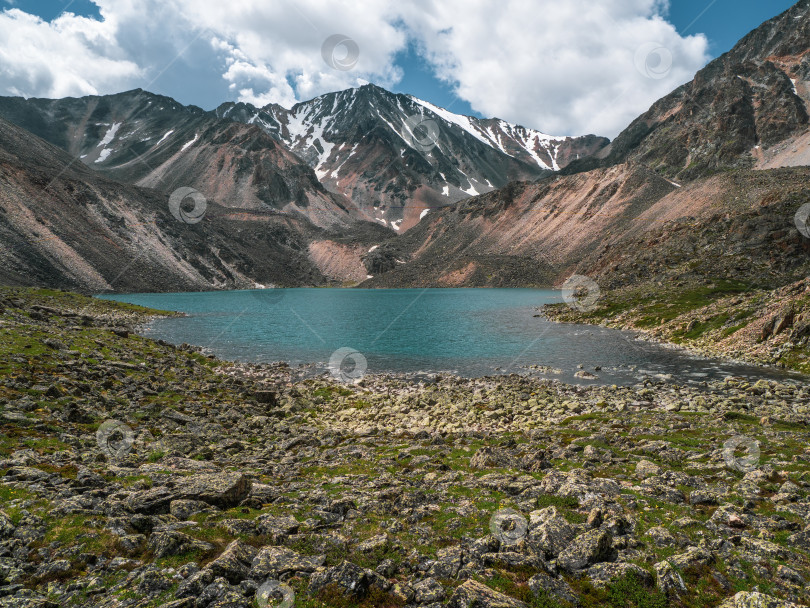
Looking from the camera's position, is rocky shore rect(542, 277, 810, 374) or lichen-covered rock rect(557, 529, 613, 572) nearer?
lichen-covered rock rect(557, 529, 613, 572)

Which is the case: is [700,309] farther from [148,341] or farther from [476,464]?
[148,341]

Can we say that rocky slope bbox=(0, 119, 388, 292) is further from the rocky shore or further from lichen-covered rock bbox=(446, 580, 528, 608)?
the rocky shore

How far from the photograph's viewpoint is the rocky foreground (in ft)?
A: 27.7

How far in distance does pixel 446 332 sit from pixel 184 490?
2296 inches

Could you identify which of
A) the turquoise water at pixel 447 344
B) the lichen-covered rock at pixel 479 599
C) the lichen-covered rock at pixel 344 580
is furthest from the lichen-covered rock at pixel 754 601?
the turquoise water at pixel 447 344

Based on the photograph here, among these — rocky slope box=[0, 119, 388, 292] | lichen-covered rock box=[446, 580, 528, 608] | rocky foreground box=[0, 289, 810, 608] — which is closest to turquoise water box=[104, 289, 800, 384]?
rocky foreground box=[0, 289, 810, 608]

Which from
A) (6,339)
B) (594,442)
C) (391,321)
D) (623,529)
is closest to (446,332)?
(391,321)

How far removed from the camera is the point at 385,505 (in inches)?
508

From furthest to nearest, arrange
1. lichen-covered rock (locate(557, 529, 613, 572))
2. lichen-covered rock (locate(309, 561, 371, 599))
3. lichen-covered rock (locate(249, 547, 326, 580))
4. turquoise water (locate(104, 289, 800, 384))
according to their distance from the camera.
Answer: turquoise water (locate(104, 289, 800, 384))
lichen-covered rock (locate(557, 529, 613, 572))
lichen-covered rock (locate(249, 547, 326, 580))
lichen-covered rock (locate(309, 561, 371, 599))

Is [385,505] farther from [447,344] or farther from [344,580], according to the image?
[447,344]

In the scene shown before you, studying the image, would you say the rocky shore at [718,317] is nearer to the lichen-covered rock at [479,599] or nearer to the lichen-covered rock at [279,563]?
the lichen-covered rock at [479,599]

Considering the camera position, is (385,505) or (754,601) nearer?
(754,601)

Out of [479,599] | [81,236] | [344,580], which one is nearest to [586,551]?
[479,599]

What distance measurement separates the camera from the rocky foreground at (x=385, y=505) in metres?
8.45
